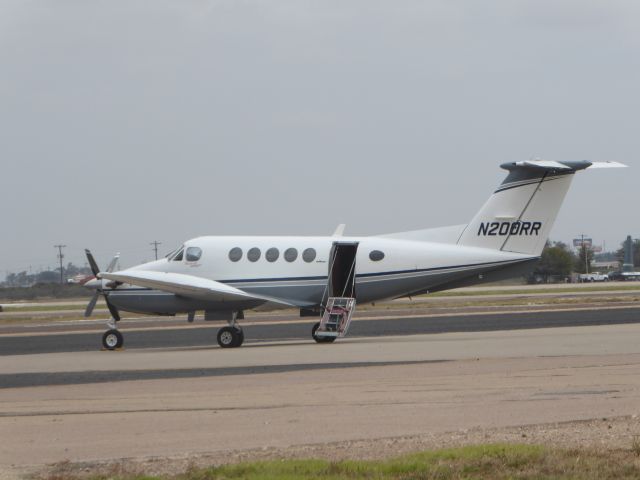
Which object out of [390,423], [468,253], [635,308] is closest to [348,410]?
[390,423]

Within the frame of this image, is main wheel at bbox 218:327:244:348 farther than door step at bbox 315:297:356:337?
No

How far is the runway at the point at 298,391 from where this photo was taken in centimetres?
1352

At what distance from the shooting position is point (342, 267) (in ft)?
107

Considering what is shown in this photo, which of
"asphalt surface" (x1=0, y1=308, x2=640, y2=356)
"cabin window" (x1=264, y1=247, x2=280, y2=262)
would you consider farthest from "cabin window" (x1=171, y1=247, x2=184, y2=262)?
"cabin window" (x1=264, y1=247, x2=280, y2=262)

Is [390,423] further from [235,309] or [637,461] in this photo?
[235,309]

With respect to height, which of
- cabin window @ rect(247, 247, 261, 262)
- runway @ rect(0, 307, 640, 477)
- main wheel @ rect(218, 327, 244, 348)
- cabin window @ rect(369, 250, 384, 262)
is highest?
cabin window @ rect(247, 247, 261, 262)

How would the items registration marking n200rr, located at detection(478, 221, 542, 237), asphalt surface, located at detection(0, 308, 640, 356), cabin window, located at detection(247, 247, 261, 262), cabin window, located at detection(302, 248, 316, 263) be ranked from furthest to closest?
1. asphalt surface, located at detection(0, 308, 640, 356)
2. cabin window, located at detection(247, 247, 261, 262)
3. cabin window, located at detection(302, 248, 316, 263)
4. registration marking n200rr, located at detection(478, 221, 542, 237)

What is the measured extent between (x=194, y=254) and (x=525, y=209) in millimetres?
9867

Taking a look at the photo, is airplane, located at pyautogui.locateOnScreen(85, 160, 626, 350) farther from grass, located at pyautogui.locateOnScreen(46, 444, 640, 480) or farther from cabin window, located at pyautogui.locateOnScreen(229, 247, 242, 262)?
grass, located at pyautogui.locateOnScreen(46, 444, 640, 480)

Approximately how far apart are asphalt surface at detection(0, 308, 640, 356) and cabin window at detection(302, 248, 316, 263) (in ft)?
9.46

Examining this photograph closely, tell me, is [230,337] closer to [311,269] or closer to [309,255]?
[311,269]

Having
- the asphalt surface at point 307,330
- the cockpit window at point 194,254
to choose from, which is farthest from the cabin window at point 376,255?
the cockpit window at point 194,254

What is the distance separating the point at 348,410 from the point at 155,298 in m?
18.3

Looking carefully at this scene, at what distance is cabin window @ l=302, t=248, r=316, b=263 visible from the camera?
3275 centimetres
